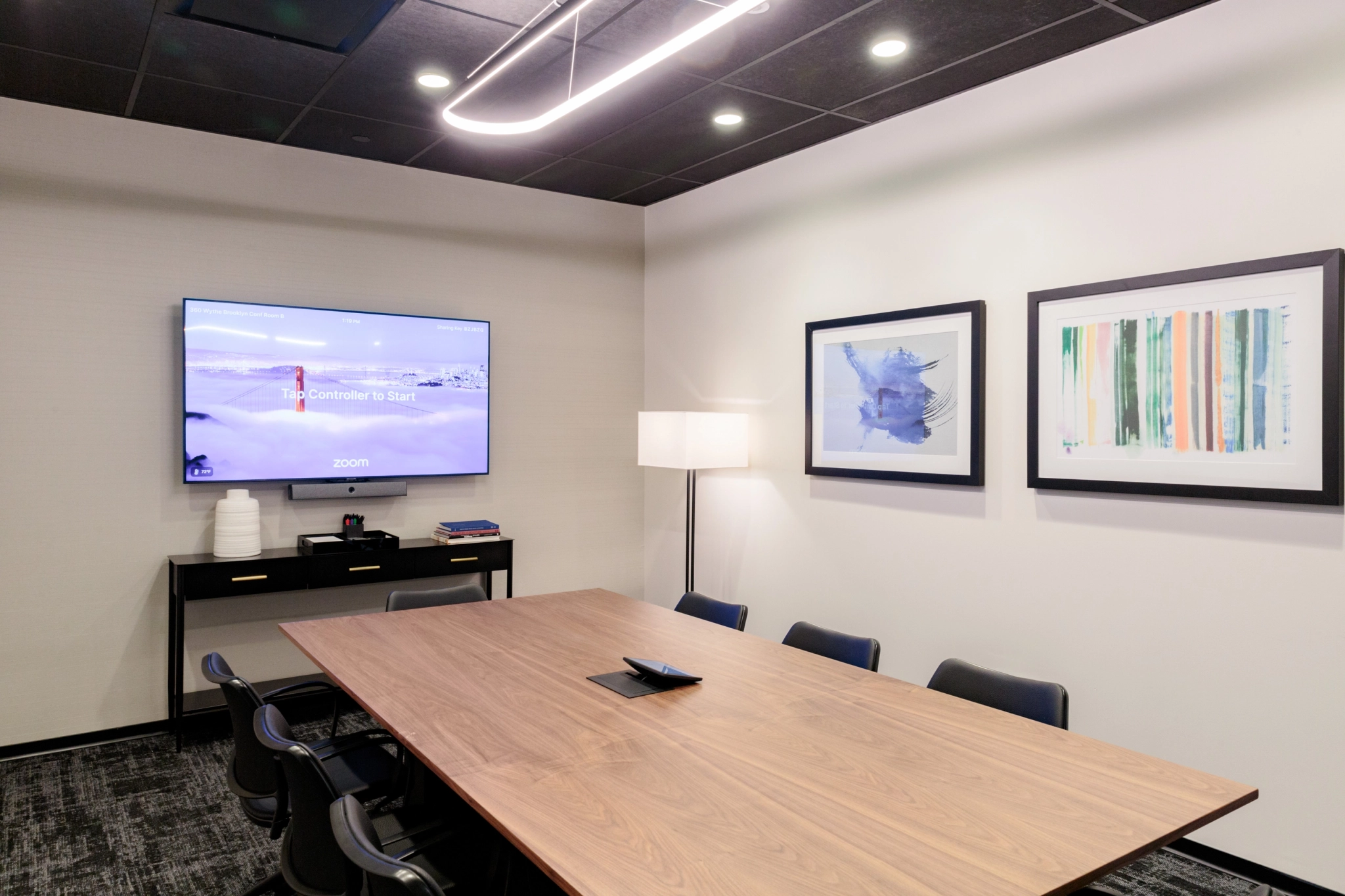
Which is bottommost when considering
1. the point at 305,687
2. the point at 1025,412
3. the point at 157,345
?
the point at 305,687

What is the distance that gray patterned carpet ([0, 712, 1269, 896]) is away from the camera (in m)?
2.94

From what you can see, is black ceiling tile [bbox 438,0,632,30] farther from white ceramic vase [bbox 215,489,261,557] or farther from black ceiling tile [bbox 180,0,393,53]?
white ceramic vase [bbox 215,489,261,557]

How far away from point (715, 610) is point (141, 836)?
7.54 feet

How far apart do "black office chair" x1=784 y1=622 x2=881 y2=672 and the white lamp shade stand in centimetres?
166

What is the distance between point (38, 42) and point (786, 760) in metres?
3.77

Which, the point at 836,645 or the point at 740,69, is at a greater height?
the point at 740,69

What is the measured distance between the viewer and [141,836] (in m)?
3.26

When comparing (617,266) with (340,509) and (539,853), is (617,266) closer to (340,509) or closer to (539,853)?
(340,509)

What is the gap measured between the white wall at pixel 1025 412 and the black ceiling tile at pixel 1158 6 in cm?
6

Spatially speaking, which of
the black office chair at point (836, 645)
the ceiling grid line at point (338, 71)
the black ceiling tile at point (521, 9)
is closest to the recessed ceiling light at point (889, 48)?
the black ceiling tile at point (521, 9)

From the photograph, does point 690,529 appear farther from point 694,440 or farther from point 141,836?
point 141,836

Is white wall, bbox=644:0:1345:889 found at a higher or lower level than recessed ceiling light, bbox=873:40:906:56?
lower

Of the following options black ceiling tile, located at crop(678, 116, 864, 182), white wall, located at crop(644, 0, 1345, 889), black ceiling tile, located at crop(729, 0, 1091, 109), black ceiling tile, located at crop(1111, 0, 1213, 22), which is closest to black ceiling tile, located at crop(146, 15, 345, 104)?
black ceiling tile, located at crop(729, 0, 1091, 109)

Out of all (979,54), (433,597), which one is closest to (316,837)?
(433,597)
